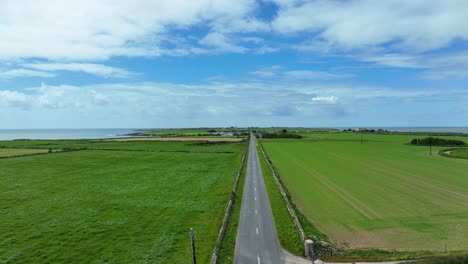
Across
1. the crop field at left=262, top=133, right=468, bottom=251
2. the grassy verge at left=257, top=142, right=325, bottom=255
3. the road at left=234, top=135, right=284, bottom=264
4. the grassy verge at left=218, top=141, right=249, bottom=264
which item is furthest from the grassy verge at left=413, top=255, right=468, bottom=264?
the grassy verge at left=218, top=141, right=249, bottom=264

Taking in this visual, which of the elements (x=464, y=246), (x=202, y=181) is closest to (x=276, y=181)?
(x=202, y=181)

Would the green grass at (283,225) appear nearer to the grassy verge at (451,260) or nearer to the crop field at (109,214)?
the crop field at (109,214)

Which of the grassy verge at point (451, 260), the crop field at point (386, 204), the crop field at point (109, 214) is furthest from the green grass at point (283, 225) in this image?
the grassy verge at point (451, 260)

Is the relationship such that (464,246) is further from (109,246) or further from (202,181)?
(202,181)

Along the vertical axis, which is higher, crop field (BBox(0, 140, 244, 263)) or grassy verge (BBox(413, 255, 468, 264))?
grassy verge (BBox(413, 255, 468, 264))

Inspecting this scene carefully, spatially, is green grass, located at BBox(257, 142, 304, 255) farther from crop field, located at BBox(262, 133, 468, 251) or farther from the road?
crop field, located at BBox(262, 133, 468, 251)
